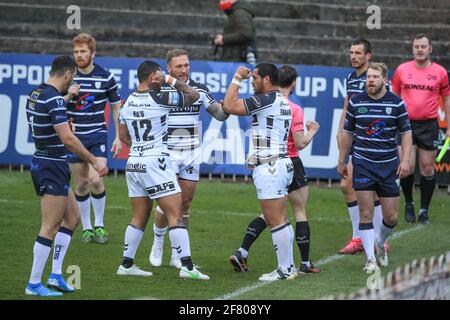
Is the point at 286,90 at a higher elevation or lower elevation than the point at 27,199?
higher

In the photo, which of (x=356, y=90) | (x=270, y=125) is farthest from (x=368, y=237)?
(x=356, y=90)

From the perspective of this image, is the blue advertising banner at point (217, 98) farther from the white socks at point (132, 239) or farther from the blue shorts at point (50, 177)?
the blue shorts at point (50, 177)

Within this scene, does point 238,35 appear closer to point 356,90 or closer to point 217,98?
point 217,98

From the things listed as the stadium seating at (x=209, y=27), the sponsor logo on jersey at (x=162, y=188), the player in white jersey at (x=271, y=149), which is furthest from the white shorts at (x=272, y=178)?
the stadium seating at (x=209, y=27)

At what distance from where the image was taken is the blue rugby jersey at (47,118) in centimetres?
988

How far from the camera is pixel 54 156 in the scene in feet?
33.2

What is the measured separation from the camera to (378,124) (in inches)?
453

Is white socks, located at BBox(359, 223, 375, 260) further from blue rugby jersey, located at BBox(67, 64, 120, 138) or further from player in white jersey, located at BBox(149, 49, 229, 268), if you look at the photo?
blue rugby jersey, located at BBox(67, 64, 120, 138)

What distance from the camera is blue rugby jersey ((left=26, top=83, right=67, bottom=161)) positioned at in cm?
988

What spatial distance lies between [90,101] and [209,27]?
8.70 m

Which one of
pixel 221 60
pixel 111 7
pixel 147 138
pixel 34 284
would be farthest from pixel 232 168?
pixel 34 284

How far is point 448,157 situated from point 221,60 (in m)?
4.46

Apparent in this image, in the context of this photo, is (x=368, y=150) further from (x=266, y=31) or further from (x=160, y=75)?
(x=266, y=31)

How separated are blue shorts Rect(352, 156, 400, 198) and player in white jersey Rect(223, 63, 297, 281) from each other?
925 millimetres
